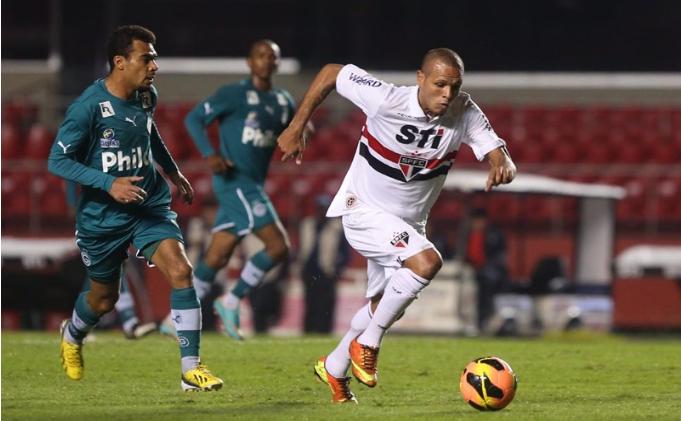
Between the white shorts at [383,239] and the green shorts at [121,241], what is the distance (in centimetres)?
114

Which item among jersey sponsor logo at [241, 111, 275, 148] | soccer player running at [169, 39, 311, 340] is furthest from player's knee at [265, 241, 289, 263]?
jersey sponsor logo at [241, 111, 275, 148]

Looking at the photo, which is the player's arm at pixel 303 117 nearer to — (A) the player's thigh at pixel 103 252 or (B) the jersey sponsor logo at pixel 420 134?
(B) the jersey sponsor logo at pixel 420 134

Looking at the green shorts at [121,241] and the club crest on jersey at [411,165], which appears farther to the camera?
the green shorts at [121,241]

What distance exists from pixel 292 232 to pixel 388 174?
10.6m

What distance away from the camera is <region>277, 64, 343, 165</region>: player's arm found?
7711mm

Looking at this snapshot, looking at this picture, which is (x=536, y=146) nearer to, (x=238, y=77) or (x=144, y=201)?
(x=238, y=77)

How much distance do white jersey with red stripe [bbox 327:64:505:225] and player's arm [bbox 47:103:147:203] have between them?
4.27 ft

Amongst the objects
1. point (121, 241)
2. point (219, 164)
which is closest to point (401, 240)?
point (121, 241)

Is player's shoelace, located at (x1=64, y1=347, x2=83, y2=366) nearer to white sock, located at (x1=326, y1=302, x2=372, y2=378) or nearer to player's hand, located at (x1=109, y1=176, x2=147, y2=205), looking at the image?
player's hand, located at (x1=109, y1=176, x2=147, y2=205)

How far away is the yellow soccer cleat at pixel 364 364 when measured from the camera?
7781 millimetres

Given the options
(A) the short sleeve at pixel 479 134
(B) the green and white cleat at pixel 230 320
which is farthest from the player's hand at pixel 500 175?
(B) the green and white cleat at pixel 230 320

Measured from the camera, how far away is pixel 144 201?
337 inches

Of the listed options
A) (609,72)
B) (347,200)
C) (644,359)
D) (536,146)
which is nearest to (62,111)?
(536,146)

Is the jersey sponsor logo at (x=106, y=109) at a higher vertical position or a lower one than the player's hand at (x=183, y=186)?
higher
